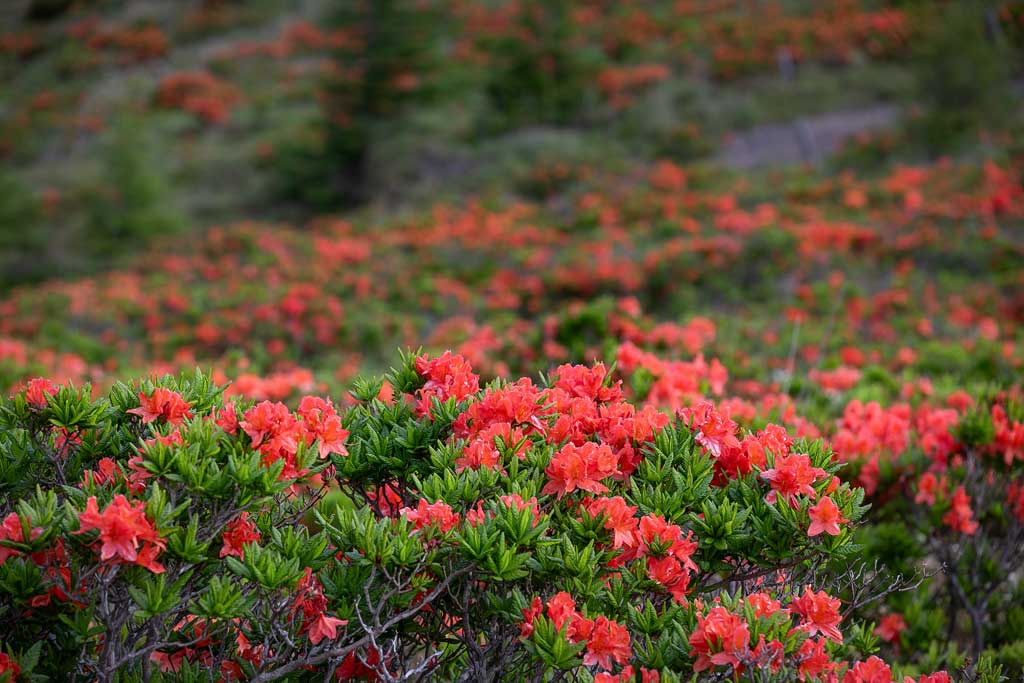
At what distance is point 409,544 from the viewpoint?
5.56 feet

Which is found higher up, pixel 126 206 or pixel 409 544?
pixel 409 544

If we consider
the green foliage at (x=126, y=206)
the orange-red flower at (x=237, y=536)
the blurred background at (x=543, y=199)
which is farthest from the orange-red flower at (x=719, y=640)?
the green foliage at (x=126, y=206)

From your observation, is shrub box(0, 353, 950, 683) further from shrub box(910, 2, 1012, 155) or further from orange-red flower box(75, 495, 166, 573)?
shrub box(910, 2, 1012, 155)

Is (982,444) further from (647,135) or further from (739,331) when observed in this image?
(647,135)

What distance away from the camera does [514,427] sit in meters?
2.18

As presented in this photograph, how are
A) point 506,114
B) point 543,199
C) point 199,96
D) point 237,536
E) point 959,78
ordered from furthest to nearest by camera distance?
point 199,96 → point 506,114 → point 543,199 → point 959,78 → point 237,536

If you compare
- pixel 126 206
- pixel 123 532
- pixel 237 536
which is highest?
pixel 123 532

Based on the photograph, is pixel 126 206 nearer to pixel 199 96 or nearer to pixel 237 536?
pixel 199 96

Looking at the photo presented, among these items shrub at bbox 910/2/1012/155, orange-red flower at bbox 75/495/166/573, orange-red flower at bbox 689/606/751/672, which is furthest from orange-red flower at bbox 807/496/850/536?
shrub at bbox 910/2/1012/155

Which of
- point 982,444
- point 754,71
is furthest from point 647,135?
point 982,444

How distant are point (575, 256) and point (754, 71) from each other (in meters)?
10.5

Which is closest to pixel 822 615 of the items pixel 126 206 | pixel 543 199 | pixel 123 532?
pixel 123 532

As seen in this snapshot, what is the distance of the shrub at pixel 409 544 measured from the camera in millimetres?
1670

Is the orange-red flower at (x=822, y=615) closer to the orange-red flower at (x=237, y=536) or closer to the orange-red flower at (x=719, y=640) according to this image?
the orange-red flower at (x=719, y=640)
